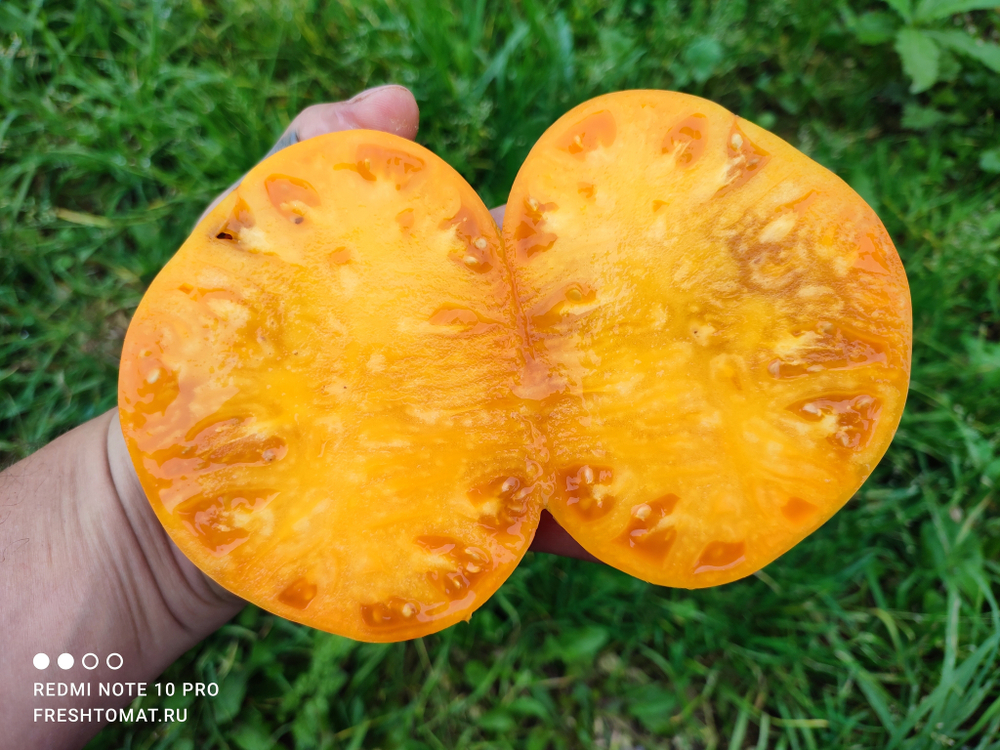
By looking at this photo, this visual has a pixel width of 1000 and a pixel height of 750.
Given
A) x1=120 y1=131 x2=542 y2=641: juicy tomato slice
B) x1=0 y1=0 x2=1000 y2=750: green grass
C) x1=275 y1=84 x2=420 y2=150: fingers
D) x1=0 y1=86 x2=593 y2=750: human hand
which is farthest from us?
x1=0 y1=0 x2=1000 y2=750: green grass

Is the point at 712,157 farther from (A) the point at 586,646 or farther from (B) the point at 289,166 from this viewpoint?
(A) the point at 586,646

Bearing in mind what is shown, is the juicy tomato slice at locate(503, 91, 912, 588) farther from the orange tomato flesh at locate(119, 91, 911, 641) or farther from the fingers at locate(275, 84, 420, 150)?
the fingers at locate(275, 84, 420, 150)

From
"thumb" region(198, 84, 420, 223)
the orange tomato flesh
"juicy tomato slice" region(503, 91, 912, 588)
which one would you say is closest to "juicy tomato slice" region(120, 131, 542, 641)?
the orange tomato flesh

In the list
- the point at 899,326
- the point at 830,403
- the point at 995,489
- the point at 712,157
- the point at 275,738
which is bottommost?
the point at 275,738

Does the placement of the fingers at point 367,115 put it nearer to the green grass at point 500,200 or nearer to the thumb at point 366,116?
the thumb at point 366,116

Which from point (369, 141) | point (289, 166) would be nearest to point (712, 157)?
point (369, 141)

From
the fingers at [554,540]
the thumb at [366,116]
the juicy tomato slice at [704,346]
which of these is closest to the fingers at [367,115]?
the thumb at [366,116]

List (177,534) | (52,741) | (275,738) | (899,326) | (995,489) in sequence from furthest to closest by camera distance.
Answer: (995,489) → (275,738) → (52,741) → (899,326) → (177,534)
